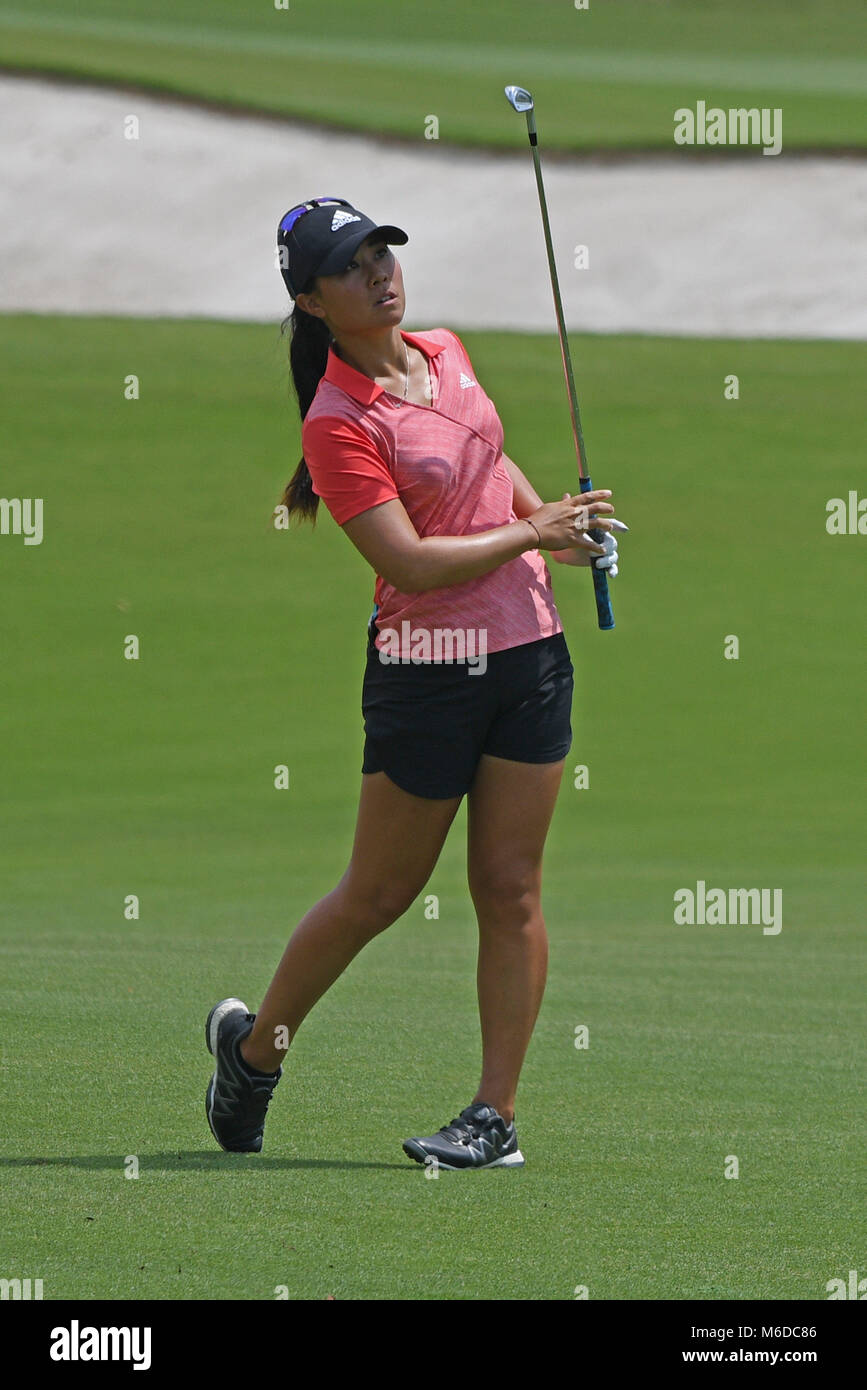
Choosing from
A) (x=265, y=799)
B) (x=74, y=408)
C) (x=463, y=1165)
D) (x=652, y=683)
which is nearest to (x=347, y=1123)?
(x=463, y=1165)

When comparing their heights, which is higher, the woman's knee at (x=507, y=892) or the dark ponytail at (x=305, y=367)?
the dark ponytail at (x=305, y=367)

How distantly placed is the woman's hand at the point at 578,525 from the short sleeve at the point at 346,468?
301mm

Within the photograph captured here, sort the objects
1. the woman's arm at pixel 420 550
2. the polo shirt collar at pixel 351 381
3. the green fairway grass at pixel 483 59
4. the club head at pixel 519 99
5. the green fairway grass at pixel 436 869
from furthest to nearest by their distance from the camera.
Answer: the green fairway grass at pixel 483 59 → the club head at pixel 519 99 → the polo shirt collar at pixel 351 381 → the woman's arm at pixel 420 550 → the green fairway grass at pixel 436 869

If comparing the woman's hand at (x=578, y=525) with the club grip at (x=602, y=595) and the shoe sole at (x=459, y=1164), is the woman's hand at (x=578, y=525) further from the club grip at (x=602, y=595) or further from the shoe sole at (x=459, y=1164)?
the shoe sole at (x=459, y=1164)

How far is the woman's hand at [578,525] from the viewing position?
392 cm

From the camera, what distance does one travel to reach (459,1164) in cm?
387

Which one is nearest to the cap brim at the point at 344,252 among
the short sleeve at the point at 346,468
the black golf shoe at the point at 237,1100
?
the short sleeve at the point at 346,468

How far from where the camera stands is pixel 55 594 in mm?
14727

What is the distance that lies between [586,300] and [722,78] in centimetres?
605

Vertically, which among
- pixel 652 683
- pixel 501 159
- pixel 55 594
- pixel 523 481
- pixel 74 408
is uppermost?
pixel 501 159

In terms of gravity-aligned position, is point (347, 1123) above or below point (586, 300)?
below

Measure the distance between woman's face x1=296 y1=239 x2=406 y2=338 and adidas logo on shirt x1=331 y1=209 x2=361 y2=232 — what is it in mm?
59

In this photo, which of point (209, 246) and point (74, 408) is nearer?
point (74, 408)

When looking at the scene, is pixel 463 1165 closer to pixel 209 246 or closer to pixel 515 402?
pixel 515 402
